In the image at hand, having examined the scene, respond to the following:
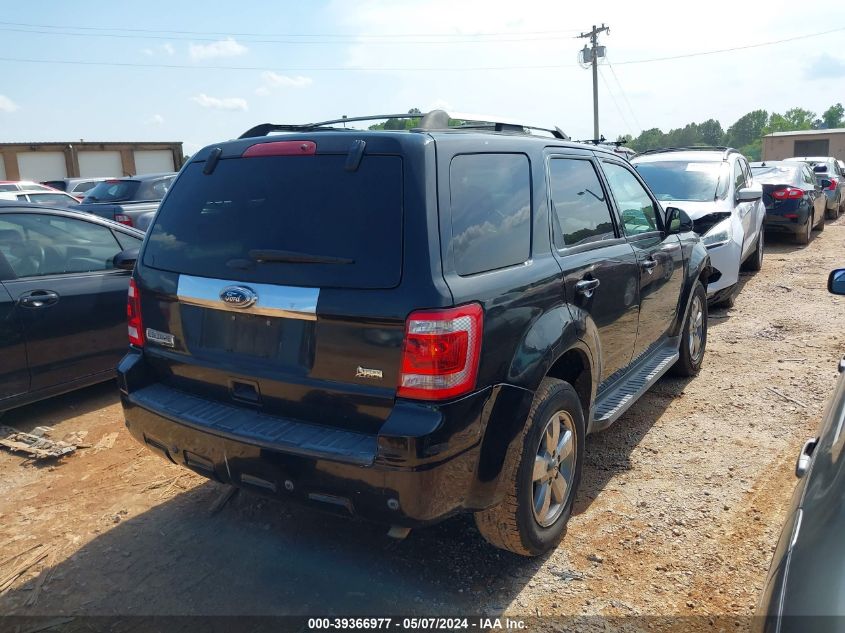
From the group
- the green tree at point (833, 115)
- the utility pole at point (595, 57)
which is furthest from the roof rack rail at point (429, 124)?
the green tree at point (833, 115)

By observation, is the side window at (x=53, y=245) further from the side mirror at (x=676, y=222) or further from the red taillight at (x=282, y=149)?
the side mirror at (x=676, y=222)

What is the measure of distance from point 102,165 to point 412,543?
39801 millimetres

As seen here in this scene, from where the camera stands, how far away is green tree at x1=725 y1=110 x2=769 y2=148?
127650mm

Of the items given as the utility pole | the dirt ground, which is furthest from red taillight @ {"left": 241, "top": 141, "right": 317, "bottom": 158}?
the utility pole

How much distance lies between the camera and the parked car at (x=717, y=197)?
281 inches

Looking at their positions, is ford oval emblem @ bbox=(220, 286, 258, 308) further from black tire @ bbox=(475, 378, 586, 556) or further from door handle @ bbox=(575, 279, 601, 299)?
door handle @ bbox=(575, 279, 601, 299)

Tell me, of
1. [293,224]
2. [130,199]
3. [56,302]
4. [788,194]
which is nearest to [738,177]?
[788,194]

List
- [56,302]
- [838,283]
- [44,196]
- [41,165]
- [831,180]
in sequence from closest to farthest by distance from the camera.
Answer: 1. [838,283]
2. [56,302]
3. [44,196]
4. [831,180]
5. [41,165]

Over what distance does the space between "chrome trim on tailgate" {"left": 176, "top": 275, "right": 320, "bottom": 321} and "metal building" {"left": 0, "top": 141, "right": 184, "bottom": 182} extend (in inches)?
1496

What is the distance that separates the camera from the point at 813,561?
1.45 m

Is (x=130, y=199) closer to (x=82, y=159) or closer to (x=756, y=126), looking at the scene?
(x=82, y=159)

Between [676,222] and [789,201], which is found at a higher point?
[676,222]

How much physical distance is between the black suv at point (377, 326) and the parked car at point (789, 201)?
34.5 feet

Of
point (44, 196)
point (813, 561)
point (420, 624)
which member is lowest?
point (420, 624)
